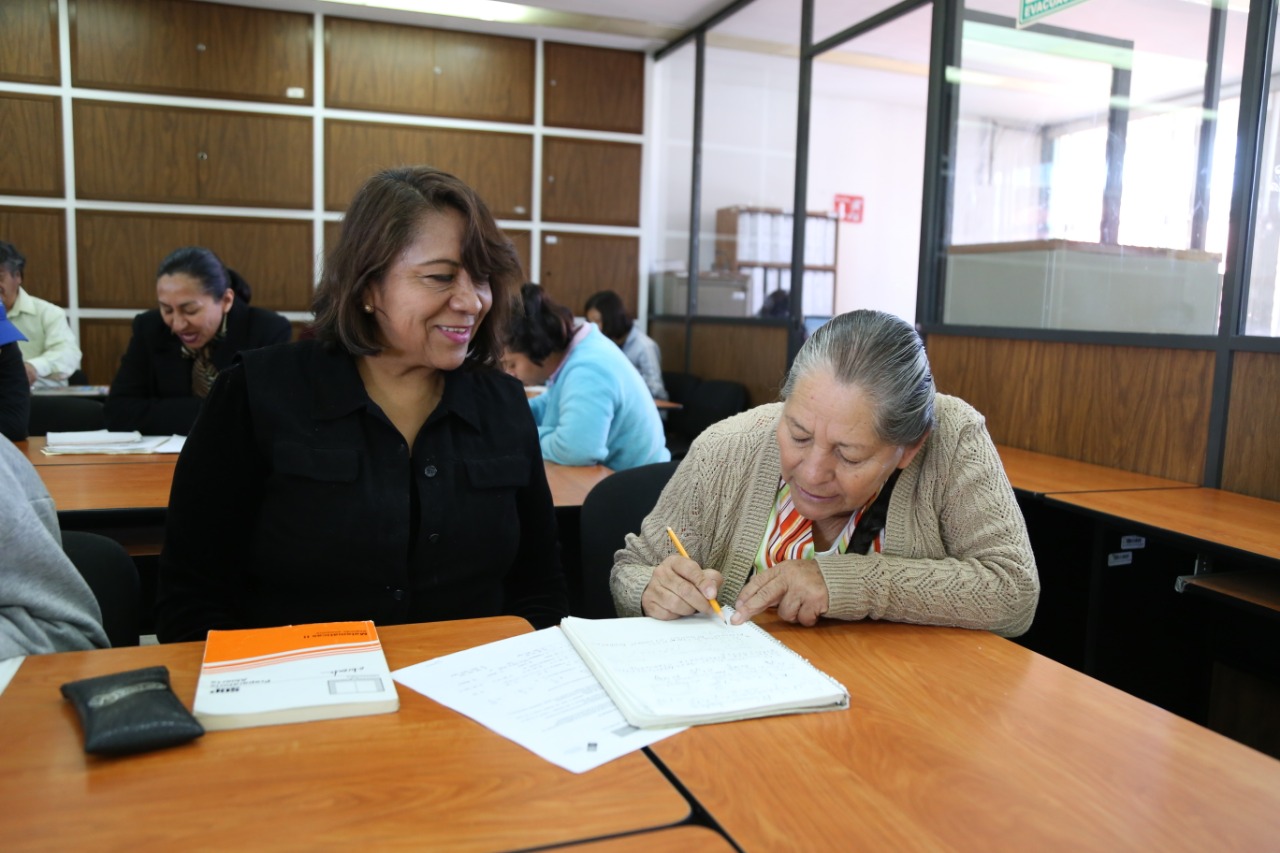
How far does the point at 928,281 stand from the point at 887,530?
9.36 feet

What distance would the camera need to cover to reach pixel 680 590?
1349 millimetres

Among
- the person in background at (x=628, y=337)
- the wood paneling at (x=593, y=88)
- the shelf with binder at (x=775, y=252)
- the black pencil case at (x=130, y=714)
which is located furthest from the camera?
the wood paneling at (x=593, y=88)

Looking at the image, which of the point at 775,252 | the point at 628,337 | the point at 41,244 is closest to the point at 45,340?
the point at 41,244

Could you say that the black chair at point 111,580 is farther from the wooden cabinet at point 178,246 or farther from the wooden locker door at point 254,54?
the wooden locker door at point 254,54

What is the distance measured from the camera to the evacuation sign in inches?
140

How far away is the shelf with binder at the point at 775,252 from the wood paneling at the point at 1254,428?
2.92 metres

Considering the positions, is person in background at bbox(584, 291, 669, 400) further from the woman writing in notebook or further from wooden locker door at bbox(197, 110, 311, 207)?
the woman writing in notebook

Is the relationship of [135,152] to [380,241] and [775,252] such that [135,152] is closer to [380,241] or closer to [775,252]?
[775,252]

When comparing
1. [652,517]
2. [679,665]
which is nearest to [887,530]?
[652,517]

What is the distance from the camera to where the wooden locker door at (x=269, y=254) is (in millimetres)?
6043

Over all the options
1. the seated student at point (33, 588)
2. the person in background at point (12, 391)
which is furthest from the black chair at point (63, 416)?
the seated student at point (33, 588)

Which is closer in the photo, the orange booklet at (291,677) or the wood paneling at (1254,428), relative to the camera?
the orange booklet at (291,677)

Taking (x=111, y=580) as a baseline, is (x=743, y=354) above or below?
above

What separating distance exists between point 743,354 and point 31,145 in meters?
4.48
